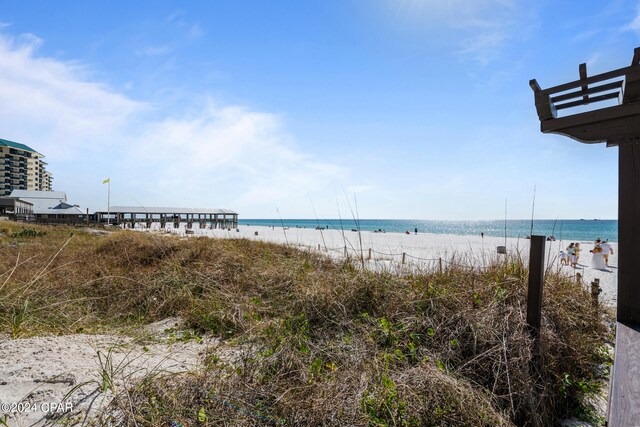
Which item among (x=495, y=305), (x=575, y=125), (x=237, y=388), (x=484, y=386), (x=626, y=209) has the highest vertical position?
(x=575, y=125)

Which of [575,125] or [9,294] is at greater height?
[575,125]

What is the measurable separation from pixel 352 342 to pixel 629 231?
2.66 metres

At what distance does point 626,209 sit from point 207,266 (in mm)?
6388

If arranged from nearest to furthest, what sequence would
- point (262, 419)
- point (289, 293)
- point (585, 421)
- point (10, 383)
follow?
point (262, 419), point (10, 383), point (585, 421), point (289, 293)

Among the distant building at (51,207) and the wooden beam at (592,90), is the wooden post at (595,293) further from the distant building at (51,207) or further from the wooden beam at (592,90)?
the distant building at (51,207)

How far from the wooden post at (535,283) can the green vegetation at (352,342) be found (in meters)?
0.11

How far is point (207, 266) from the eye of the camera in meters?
6.55

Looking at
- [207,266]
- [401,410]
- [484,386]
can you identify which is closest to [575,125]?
[484,386]

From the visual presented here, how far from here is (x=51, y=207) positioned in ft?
155

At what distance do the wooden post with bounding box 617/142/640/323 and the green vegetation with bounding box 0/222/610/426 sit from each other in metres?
0.71

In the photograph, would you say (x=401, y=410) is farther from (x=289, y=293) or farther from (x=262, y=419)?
(x=289, y=293)

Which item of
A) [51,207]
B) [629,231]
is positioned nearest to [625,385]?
[629,231]

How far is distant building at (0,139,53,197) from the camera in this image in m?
78.2

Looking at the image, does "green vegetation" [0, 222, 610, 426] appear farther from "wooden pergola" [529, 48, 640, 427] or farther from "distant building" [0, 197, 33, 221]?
"distant building" [0, 197, 33, 221]
